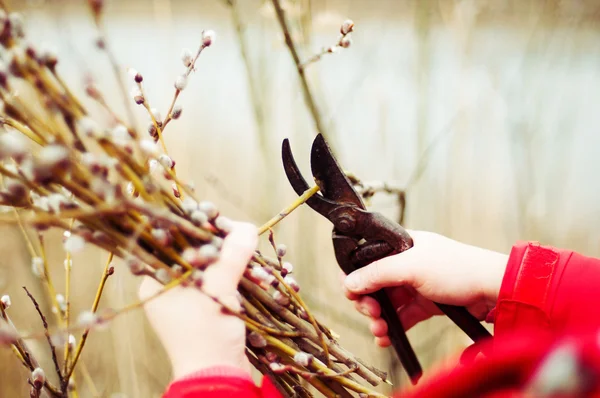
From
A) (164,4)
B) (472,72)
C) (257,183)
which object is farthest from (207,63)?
(472,72)

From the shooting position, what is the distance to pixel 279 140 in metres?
1.32

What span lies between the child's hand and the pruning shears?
0.54ft

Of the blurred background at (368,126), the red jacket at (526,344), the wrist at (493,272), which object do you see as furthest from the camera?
the blurred background at (368,126)

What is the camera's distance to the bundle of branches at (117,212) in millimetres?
291

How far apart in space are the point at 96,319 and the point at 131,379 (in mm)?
809

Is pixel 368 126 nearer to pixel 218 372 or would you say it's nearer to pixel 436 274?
pixel 436 274

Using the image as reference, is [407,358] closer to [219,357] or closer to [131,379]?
[219,357]

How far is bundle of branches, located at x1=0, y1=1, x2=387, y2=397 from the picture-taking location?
291mm

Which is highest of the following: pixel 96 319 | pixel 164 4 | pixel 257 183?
pixel 164 4

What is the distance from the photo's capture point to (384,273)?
0.60 metres

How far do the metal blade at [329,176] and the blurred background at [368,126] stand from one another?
14.7 inches

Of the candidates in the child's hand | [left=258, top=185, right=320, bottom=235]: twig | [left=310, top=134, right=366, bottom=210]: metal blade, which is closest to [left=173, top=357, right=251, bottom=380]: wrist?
the child's hand

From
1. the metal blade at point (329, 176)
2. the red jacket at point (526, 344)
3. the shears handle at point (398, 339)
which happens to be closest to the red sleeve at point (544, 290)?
the red jacket at point (526, 344)

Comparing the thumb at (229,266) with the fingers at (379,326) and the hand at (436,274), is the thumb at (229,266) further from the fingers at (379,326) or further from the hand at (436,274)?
the fingers at (379,326)
